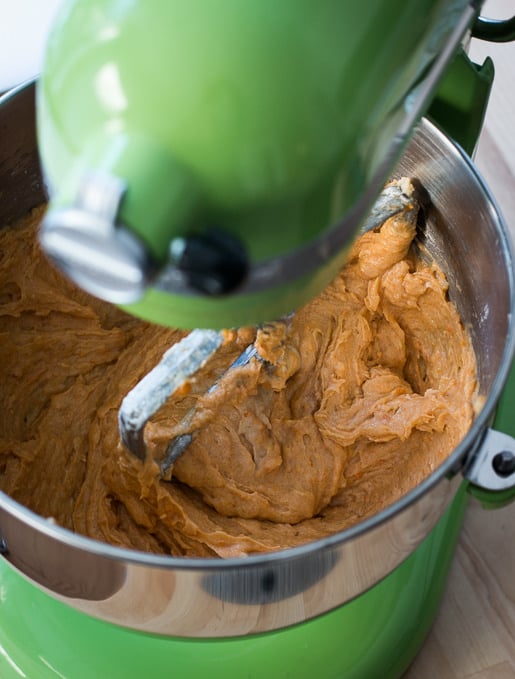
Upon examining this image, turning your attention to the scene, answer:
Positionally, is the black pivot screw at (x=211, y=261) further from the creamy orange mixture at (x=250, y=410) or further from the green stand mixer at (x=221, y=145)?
the creamy orange mixture at (x=250, y=410)

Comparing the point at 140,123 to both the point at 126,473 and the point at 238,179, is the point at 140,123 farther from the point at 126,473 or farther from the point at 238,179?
the point at 126,473

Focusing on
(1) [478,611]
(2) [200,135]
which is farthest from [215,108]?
(1) [478,611]

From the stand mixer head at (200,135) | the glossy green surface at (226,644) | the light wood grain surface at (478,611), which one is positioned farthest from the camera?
the light wood grain surface at (478,611)

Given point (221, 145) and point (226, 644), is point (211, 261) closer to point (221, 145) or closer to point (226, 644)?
point (221, 145)

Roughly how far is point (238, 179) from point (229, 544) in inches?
19.4

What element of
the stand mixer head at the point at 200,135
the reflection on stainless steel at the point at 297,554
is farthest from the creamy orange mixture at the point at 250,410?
the stand mixer head at the point at 200,135

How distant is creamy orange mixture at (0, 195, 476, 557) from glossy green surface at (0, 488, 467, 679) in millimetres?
91

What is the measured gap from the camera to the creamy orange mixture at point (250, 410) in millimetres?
856

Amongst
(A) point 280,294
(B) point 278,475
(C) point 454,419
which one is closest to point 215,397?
(B) point 278,475

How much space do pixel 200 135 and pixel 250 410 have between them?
57 centimetres

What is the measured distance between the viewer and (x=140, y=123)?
39cm

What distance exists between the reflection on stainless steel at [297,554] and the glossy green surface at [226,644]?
13 centimetres

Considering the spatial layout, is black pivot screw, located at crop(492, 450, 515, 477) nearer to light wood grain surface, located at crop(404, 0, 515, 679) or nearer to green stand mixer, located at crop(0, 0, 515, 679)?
green stand mixer, located at crop(0, 0, 515, 679)

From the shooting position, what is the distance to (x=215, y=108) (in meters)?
0.39
